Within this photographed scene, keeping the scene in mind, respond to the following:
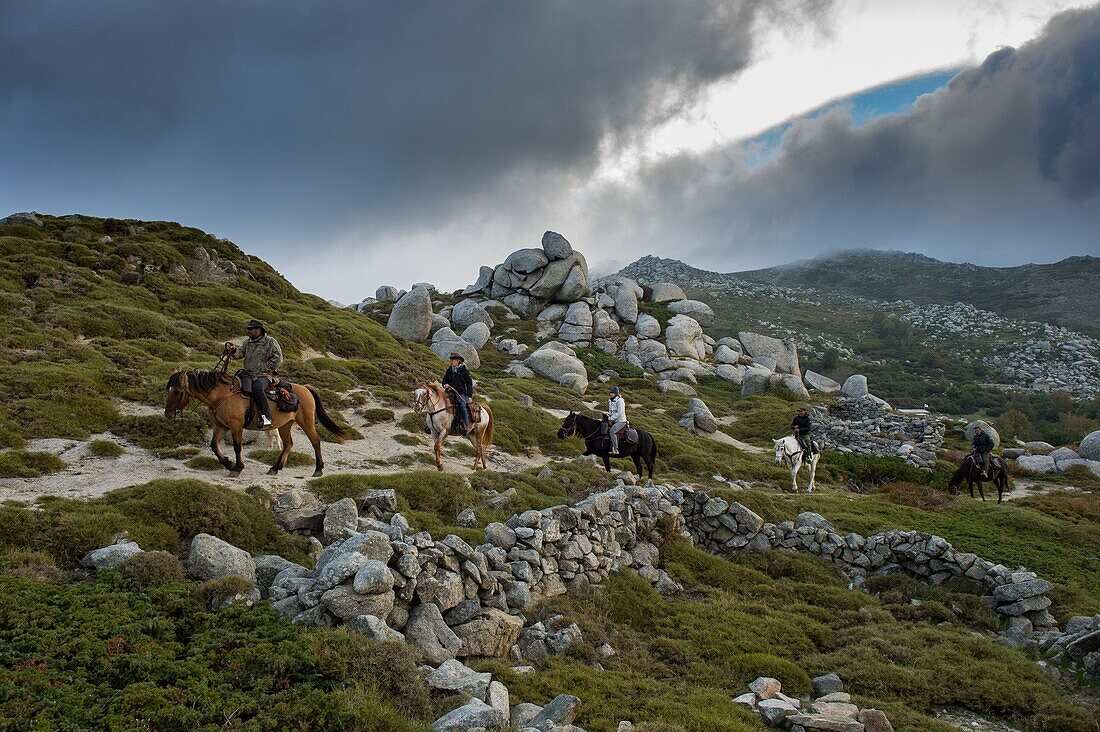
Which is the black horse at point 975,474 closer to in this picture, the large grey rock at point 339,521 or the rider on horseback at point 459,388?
the rider on horseback at point 459,388

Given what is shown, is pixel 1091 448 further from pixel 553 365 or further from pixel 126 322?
pixel 126 322

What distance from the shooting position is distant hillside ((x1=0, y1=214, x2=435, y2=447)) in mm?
17469

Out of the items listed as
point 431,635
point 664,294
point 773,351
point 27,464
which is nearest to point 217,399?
point 27,464

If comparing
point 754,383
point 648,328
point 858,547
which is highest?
point 648,328

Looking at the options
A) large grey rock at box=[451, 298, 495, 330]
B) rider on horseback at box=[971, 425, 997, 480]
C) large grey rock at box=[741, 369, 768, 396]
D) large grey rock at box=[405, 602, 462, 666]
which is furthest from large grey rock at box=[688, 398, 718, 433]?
large grey rock at box=[405, 602, 462, 666]

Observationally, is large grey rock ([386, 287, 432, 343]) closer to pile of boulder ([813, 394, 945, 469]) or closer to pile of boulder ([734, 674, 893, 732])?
pile of boulder ([813, 394, 945, 469])

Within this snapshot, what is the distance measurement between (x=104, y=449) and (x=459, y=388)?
10174mm

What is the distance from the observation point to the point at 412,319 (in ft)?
211

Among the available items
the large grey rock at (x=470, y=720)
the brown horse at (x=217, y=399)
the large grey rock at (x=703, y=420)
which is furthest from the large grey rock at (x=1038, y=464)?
the brown horse at (x=217, y=399)

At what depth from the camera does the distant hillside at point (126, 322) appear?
17.5 m

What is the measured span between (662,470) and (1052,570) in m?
14.6

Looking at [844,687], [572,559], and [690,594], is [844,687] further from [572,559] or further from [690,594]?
[572,559]

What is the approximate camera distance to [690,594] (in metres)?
13.4

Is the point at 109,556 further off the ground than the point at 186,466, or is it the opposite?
the point at 186,466
